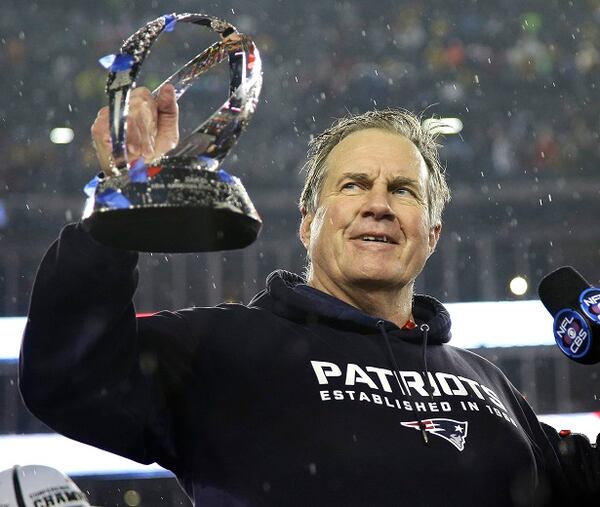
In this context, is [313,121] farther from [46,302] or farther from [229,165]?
[46,302]

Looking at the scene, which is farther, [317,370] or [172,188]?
[317,370]

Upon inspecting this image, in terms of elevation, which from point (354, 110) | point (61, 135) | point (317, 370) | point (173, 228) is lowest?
point (317, 370)

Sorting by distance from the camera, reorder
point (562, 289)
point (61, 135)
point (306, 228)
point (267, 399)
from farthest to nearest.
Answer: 1. point (61, 135)
2. point (306, 228)
3. point (562, 289)
4. point (267, 399)

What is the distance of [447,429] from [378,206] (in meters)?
0.49

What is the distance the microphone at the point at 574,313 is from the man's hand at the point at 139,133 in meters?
0.87

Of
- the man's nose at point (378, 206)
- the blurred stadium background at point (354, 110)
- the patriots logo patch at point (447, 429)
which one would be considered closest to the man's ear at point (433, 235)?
the man's nose at point (378, 206)

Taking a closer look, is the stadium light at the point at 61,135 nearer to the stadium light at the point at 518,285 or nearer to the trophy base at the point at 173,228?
the stadium light at the point at 518,285

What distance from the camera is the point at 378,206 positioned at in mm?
2014

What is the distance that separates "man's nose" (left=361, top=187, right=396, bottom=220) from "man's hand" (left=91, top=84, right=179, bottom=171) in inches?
26.9

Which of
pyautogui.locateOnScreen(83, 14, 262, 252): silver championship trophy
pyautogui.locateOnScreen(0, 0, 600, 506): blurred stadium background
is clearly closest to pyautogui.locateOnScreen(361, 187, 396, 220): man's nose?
pyautogui.locateOnScreen(83, 14, 262, 252): silver championship trophy

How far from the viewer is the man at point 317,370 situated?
56.2 inches

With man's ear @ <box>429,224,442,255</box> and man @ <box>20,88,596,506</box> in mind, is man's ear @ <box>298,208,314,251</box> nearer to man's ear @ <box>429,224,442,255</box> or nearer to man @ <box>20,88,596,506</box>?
man @ <box>20,88,596,506</box>

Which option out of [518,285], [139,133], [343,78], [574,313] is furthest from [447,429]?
[343,78]

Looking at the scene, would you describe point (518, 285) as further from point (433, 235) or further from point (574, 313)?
point (574, 313)
